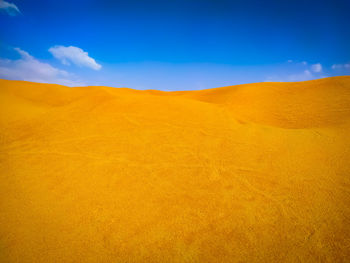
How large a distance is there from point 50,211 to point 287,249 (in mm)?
4552

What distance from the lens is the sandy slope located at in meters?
2.77

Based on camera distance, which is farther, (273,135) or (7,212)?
(273,135)

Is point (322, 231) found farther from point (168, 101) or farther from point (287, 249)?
point (168, 101)

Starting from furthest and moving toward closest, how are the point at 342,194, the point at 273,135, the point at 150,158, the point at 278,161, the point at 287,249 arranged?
the point at 273,135 < the point at 150,158 < the point at 278,161 < the point at 342,194 < the point at 287,249

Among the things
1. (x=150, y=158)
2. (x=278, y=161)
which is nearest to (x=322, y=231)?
(x=278, y=161)

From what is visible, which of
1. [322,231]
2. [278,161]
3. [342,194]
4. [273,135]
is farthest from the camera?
[273,135]

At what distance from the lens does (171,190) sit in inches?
163

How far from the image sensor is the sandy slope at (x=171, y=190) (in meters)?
2.77

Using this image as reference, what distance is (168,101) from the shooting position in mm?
11250

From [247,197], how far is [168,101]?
8510mm

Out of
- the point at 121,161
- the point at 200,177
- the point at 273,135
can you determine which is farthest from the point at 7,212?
the point at 273,135

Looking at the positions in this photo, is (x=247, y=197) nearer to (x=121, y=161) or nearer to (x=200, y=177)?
(x=200, y=177)

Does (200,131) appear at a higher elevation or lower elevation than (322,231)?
higher

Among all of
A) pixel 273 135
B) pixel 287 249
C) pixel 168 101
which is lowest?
pixel 287 249
